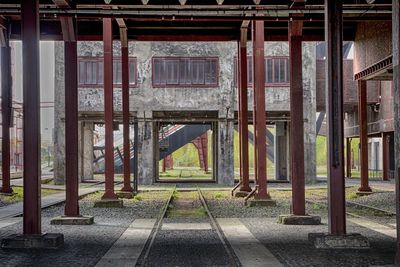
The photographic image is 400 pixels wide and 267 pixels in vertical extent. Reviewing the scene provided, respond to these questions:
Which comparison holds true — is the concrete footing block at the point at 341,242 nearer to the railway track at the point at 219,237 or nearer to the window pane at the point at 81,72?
the railway track at the point at 219,237

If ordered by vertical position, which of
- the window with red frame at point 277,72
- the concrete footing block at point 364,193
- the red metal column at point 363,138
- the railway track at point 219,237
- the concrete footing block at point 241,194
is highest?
the window with red frame at point 277,72

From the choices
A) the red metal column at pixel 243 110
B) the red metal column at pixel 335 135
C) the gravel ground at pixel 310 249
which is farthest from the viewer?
the red metal column at pixel 243 110

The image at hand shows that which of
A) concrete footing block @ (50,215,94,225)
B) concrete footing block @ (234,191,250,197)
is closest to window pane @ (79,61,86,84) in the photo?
concrete footing block @ (234,191,250,197)

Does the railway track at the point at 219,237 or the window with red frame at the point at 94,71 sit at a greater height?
the window with red frame at the point at 94,71

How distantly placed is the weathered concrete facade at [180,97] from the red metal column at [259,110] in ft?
42.5

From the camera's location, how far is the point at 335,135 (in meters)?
9.66

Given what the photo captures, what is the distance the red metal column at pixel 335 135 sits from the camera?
9.67 meters

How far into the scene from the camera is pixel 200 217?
50.4 ft

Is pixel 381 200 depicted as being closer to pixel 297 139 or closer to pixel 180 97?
pixel 297 139

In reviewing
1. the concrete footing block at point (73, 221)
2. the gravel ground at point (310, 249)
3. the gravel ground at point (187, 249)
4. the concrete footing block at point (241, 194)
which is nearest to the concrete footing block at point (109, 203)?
the concrete footing block at point (73, 221)

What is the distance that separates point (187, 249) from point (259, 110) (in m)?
8.25

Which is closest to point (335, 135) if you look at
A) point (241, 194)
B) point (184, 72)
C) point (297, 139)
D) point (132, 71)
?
point (297, 139)

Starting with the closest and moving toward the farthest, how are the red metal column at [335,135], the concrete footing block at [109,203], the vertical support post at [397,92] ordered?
the vertical support post at [397,92], the red metal column at [335,135], the concrete footing block at [109,203]

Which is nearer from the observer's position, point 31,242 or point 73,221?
point 31,242
